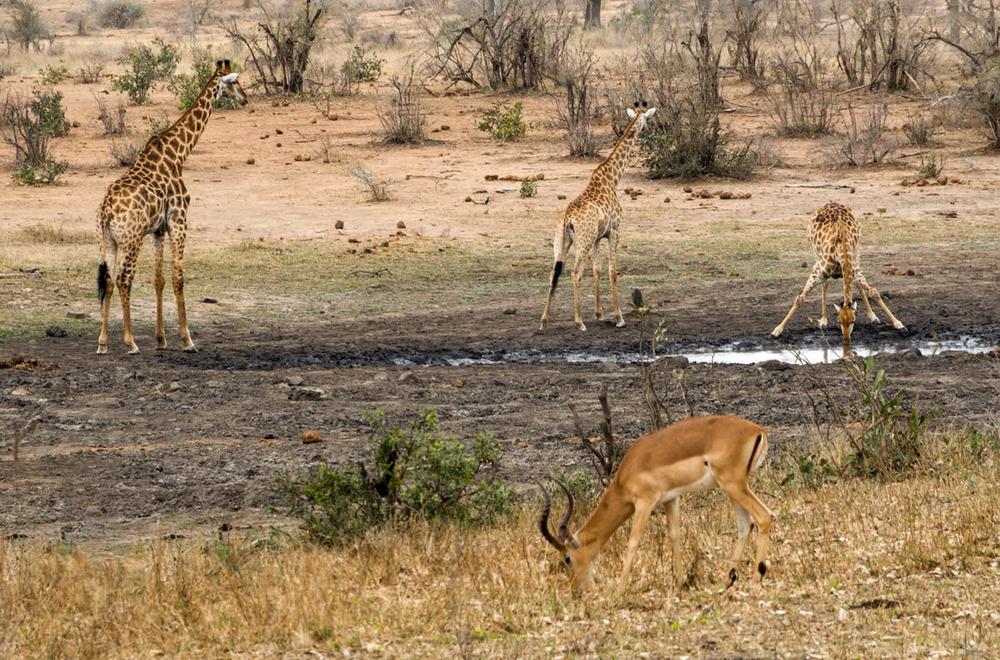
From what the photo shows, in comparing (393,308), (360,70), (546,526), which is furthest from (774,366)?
(360,70)

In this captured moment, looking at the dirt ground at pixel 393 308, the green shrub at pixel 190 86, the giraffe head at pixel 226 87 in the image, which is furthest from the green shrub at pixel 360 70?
the giraffe head at pixel 226 87

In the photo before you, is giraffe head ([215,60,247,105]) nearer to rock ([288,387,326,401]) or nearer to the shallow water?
the shallow water

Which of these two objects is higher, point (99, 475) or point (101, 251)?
point (101, 251)

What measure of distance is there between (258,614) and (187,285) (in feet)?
31.8

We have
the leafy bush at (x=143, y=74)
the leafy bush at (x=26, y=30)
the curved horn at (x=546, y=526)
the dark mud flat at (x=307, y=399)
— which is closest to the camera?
the curved horn at (x=546, y=526)

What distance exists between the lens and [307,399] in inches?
428

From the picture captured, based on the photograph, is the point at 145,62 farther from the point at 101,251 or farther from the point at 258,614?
the point at 258,614

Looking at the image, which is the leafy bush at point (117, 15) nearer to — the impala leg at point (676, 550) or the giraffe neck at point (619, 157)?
the giraffe neck at point (619, 157)

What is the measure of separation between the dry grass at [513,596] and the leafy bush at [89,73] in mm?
25353

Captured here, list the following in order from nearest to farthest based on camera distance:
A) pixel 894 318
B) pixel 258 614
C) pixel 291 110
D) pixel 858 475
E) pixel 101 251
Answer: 1. pixel 258 614
2. pixel 858 475
3. pixel 101 251
4. pixel 894 318
5. pixel 291 110

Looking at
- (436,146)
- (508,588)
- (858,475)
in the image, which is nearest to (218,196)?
(436,146)

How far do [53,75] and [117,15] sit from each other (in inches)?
734

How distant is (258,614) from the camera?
6039 mm

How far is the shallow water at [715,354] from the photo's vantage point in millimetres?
12581
